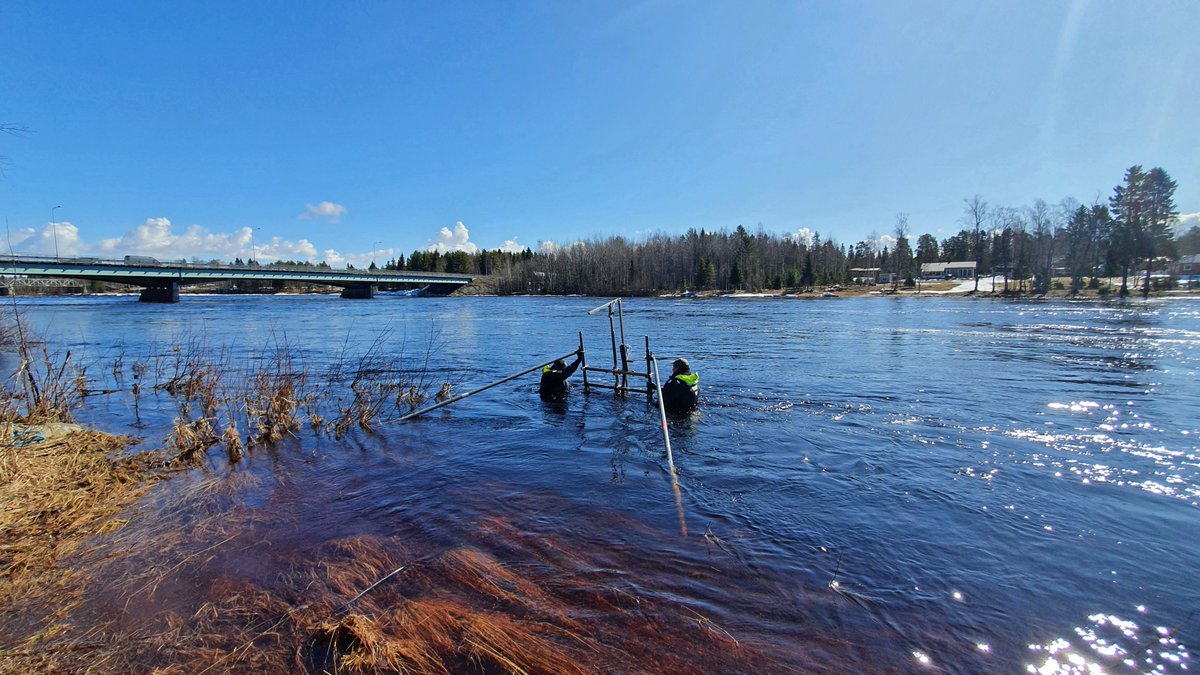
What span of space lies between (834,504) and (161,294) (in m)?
105

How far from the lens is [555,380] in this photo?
51.8 ft

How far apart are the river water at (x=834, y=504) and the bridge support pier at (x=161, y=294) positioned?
79.6m

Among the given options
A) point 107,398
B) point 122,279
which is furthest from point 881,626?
point 122,279

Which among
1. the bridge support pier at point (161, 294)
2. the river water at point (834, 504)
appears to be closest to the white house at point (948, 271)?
the river water at point (834, 504)

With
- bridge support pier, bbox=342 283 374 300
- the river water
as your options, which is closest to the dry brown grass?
the river water

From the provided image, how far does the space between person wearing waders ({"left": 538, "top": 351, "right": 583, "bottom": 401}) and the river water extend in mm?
534

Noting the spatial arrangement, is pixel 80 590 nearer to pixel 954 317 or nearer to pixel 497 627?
pixel 497 627

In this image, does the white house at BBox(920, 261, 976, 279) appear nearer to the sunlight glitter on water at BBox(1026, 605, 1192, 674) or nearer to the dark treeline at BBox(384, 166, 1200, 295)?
the dark treeline at BBox(384, 166, 1200, 295)

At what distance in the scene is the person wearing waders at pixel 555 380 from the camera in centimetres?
1579

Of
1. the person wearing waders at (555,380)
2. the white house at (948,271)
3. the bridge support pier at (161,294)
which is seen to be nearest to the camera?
the person wearing waders at (555,380)

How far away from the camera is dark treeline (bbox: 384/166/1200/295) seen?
73188mm

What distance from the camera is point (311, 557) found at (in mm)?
6680

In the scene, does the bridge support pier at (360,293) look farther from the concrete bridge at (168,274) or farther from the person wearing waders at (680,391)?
the person wearing waders at (680,391)

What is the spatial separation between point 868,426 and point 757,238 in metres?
141
